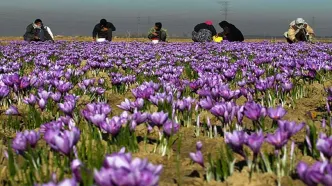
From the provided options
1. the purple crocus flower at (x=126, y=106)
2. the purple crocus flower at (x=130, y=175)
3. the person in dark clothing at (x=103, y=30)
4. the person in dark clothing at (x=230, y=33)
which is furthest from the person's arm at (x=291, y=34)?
the purple crocus flower at (x=130, y=175)

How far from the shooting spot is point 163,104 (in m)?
4.99

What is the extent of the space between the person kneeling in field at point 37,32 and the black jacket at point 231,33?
627 inches

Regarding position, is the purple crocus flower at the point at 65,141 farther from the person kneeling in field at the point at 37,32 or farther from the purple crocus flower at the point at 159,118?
the person kneeling in field at the point at 37,32

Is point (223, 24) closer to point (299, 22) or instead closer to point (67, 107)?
point (299, 22)

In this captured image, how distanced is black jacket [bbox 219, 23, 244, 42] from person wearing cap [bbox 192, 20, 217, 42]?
130 centimetres

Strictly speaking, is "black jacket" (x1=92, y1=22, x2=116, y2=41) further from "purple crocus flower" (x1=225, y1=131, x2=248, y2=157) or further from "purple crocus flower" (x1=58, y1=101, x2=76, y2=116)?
"purple crocus flower" (x1=225, y1=131, x2=248, y2=157)

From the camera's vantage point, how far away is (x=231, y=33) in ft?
118

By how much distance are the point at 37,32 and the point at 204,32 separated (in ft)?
49.6

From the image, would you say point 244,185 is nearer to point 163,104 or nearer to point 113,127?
point 113,127

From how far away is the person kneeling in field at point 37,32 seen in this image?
34.7m

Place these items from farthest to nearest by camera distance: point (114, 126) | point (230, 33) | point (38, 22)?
point (230, 33)
point (38, 22)
point (114, 126)

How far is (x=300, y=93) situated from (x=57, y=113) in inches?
168

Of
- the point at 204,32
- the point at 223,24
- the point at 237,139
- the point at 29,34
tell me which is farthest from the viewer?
the point at 204,32

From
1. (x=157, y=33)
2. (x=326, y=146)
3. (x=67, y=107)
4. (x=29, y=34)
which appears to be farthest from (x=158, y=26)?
(x=326, y=146)
